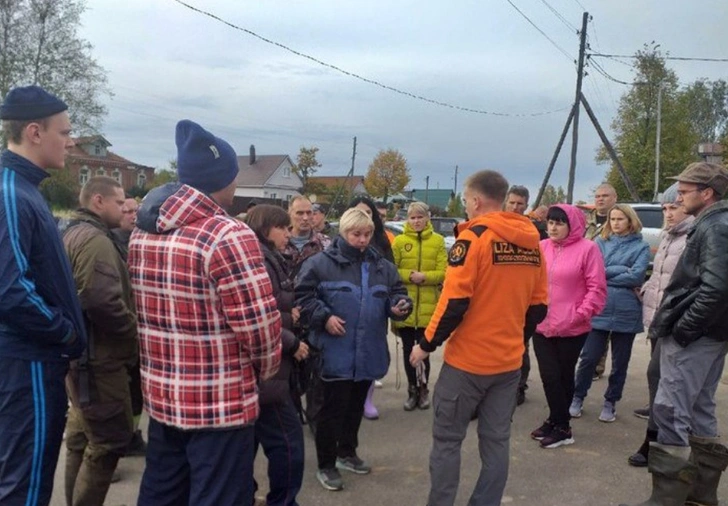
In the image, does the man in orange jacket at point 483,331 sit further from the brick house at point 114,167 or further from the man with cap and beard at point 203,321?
the brick house at point 114,167

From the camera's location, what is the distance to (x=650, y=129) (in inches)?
1377

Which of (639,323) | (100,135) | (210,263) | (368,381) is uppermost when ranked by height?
(100,135)

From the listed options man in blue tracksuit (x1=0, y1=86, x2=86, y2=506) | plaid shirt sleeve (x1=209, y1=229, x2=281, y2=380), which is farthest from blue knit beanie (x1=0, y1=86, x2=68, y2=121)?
plaid shirt sleeve (x1=209, y1=229, x2=281, y2=380)

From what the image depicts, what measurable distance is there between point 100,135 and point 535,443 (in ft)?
102

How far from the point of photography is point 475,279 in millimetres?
3182

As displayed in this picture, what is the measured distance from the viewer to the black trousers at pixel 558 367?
4609 millimetres

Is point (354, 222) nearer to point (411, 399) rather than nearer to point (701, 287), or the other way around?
point (701, 287)

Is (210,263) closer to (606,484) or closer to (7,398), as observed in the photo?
(7,398)

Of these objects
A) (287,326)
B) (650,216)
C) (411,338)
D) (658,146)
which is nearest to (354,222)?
(287,326)

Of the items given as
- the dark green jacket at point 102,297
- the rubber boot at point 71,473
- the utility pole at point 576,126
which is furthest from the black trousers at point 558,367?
the utility pole at point 576,126

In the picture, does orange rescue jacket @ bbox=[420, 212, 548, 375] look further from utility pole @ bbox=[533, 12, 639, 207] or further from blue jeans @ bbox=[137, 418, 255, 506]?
utility pole @ bbox=[533, 12, 639, 207]

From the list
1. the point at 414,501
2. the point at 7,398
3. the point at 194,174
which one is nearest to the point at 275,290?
the point at 194,174

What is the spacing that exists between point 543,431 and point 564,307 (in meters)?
1.03

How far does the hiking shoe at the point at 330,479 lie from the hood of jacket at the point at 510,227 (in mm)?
1867
